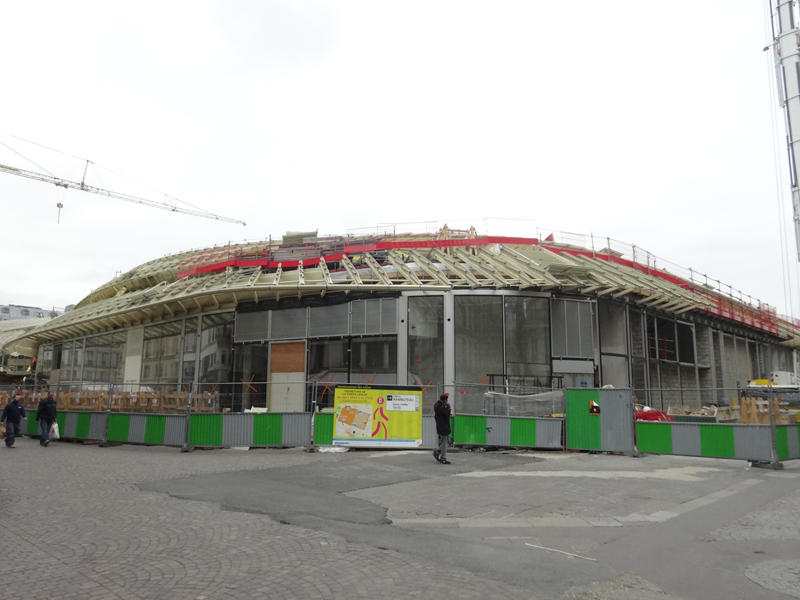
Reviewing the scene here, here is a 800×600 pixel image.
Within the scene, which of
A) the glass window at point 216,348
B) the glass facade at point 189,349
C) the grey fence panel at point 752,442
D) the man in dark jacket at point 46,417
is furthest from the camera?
the glass facade at point 189,349

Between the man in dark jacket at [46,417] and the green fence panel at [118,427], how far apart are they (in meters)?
2.00

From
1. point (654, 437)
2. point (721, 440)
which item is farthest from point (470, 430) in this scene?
Result: point (721, 440)

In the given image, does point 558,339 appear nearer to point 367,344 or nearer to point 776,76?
point 367,344

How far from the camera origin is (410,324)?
23.1 meters

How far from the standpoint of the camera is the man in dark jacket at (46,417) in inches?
750

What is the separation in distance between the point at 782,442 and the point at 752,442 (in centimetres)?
78

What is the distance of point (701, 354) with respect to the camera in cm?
3294

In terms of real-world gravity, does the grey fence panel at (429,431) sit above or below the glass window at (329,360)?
below

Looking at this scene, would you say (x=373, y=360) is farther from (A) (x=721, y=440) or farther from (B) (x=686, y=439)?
(A) (x=721, y=440)

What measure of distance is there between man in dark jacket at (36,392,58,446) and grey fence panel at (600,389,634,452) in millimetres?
17153

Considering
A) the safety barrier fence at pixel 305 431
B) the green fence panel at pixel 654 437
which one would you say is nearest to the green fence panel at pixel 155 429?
the safety barrier fence at pixel 305 431

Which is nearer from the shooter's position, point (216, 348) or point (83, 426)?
point (83, 426)

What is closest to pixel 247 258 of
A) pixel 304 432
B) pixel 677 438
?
pixel 304 432

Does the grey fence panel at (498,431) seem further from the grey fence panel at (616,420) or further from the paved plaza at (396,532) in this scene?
the paved plaza at (396,532)
